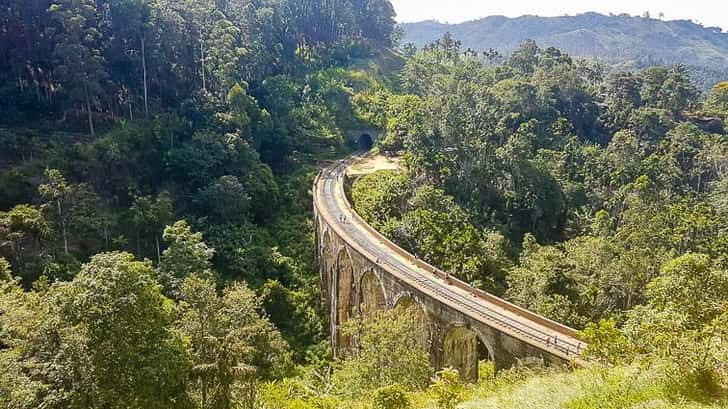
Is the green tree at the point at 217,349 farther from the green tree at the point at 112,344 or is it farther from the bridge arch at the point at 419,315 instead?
the bridge arch at the point at 419,315

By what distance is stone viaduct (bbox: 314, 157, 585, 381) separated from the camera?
23.8 metres

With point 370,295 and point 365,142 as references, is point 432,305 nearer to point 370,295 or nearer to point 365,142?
point 370,295

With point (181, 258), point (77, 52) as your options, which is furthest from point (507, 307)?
point (77, 52)

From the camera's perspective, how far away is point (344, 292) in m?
39.2

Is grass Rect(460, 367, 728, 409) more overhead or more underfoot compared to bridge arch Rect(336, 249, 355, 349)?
more overhead

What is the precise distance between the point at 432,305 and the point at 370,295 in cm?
823

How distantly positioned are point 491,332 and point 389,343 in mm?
5243

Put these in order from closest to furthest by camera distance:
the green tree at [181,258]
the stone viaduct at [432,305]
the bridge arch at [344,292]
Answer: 1. the stone viaduct at [432,305]
2. the green tree at [181,258]
3. the bridge arch at [344,292]

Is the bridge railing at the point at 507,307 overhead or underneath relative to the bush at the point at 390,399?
underneath

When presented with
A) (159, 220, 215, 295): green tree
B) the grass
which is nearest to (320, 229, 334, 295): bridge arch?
(159, 220, 215, 295): green tree

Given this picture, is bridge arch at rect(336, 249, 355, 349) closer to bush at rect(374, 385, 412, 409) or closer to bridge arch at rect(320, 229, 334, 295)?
bridge arch at rect(320, 229, 334, 295)

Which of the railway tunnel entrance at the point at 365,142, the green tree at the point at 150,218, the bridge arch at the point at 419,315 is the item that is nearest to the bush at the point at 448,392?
the bridge arch at the point at 419,315

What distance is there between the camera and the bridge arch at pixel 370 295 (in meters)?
33.7

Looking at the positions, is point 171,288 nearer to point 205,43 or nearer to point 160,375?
point 160,375
